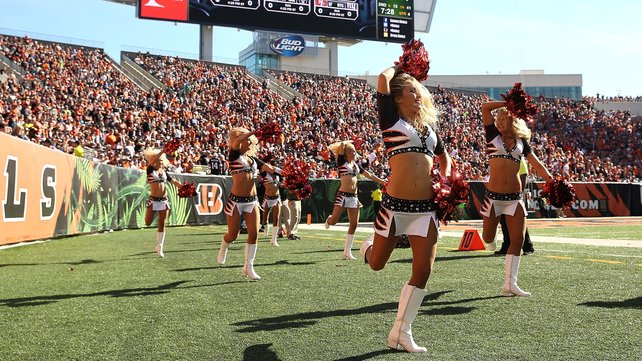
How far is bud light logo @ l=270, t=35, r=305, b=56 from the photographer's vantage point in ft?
197

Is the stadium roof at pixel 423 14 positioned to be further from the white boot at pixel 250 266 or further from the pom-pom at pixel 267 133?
the white boot at pixel 250 266

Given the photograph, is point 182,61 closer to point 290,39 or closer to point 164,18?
point 164,18

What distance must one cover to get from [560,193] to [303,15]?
3024 centimetres

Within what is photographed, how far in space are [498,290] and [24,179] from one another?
9.25m

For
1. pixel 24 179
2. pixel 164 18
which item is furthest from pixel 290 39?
pixel 24 179

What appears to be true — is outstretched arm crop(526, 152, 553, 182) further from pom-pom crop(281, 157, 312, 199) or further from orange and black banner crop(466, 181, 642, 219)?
orange and black banner crop(466, 181, 642, 219)

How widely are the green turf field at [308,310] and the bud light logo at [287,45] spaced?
A: 5271cm

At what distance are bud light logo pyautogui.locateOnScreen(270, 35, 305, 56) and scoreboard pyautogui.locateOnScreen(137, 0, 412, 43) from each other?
2409cm

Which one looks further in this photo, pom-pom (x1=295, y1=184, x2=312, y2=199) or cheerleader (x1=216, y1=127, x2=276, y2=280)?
pom-pom (x1=295, y1=184, x2=312, y2=199)

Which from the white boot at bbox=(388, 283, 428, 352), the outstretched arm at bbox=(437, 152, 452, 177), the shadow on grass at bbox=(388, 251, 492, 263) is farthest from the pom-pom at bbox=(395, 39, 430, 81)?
the shadow on grass at bbox=(388, 251, 492, 263)

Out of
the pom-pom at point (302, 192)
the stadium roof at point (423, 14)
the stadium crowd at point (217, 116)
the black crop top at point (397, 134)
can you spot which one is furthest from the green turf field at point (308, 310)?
the stadium roof at point (423, 14)

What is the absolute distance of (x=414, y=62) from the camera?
14.5 ft

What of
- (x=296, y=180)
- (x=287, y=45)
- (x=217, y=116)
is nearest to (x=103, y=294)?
(x=296, y=180)

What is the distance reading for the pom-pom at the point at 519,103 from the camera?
5.82m
